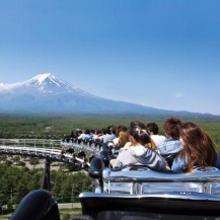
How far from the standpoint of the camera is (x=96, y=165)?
458 cm

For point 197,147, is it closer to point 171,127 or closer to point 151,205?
point 171,127

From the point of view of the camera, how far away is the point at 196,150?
5.86 metres

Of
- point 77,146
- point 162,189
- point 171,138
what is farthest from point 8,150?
point 162,189

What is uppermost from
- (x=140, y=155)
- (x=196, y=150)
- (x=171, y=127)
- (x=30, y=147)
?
(x=171, y=127)

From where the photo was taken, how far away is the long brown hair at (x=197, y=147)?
19.0ft

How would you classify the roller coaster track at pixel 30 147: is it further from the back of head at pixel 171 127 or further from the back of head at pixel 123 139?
the back of head at pixel 171 127

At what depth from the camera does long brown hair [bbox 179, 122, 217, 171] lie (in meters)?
5.79

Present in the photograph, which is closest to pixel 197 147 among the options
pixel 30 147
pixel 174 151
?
pixel 174 151

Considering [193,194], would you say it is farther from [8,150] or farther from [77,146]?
[8,150]

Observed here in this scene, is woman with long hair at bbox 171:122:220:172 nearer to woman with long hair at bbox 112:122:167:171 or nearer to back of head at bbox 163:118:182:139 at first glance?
woman with long hair at bbox 112:122:167:171

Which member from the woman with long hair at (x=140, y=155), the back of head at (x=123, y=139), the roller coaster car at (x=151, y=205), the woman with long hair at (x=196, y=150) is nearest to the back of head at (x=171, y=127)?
the woman with long hair at (x=140, y=155)

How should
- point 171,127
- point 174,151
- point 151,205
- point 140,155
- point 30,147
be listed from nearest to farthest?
point 151,205 < point 140,155 < point 174,151 < point 171,127 < point 30,147

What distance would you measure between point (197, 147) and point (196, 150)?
0.10 ft

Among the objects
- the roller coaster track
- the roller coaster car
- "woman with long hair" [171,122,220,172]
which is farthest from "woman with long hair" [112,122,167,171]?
the roller coaster track
